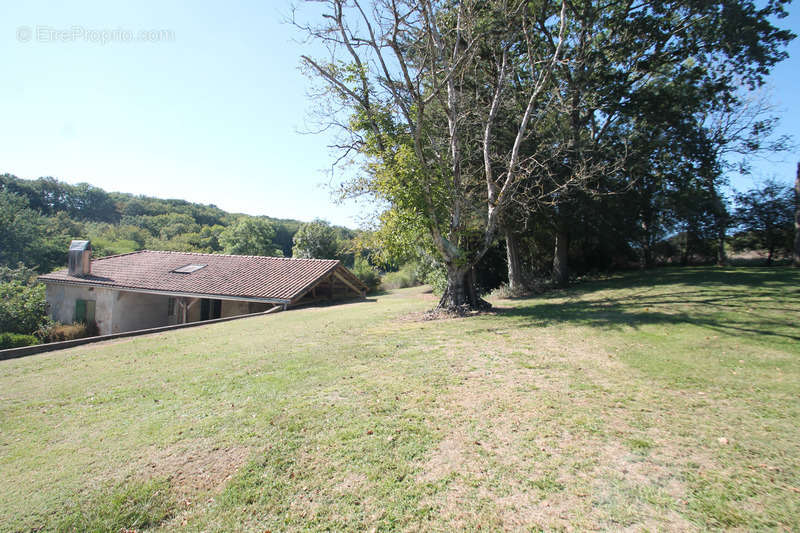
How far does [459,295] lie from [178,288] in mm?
15913

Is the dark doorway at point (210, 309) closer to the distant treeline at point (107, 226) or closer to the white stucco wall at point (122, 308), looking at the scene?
the white stucco wall at point (122, 308)

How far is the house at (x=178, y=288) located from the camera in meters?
20.0

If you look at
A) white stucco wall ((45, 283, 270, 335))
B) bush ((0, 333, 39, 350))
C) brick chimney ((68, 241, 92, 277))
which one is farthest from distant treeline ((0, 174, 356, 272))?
bush ((0, 333, 39, 350))

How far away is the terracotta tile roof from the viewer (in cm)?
1966

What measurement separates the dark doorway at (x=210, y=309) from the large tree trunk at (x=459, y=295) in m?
15.1

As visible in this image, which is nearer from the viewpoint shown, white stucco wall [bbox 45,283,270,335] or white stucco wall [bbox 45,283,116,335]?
white stucco wall [bbox 45,283,270,335]

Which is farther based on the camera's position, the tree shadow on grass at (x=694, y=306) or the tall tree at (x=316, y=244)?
the tall tree at (x=316, y=244)

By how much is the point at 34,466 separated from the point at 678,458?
6.10 m

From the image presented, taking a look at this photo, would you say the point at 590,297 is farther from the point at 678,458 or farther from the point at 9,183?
the point at 9,183

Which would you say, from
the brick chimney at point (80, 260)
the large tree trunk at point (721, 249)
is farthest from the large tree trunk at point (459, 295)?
the brick chimney at point (80, 260)

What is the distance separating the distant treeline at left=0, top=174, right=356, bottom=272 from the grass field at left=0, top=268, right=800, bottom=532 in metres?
32.4

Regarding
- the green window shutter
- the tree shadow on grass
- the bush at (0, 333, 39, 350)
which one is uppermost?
the tree shadow on grass

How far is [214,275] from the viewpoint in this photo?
21.8 meters

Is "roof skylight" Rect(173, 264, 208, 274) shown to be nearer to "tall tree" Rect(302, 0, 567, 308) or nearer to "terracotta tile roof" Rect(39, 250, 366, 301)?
"terracotta tile roof" Rect(39, 250, 366, 301)
